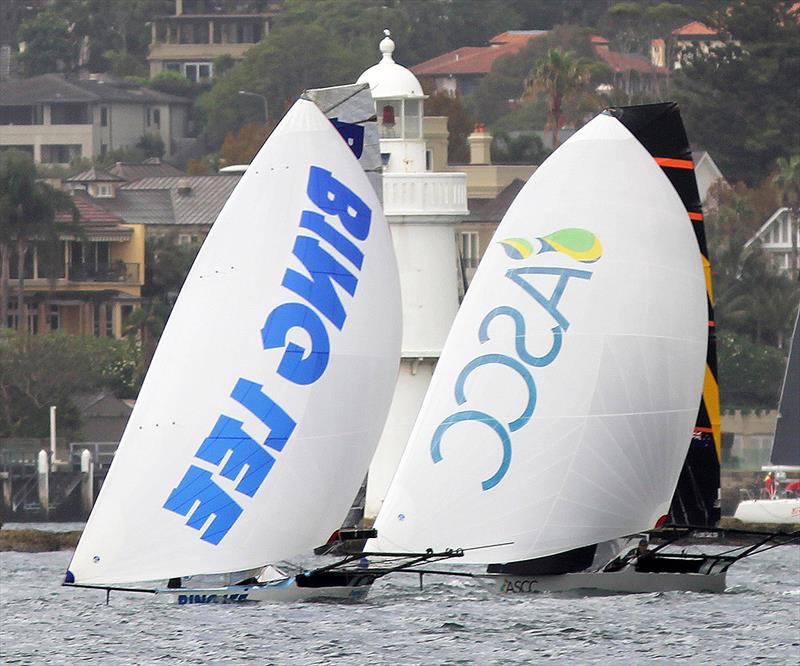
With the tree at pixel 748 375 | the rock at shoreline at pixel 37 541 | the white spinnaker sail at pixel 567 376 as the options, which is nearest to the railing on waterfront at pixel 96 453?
the rock at shoreline at pixel 37 541

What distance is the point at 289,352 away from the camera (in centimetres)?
2588

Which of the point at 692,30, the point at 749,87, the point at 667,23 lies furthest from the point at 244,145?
the point at 692,30

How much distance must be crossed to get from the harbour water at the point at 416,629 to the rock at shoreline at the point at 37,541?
425 inches

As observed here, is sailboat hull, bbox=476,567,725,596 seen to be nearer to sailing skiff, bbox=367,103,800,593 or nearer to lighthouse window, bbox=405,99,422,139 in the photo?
sailing skiff, bbox=367,103,800,593

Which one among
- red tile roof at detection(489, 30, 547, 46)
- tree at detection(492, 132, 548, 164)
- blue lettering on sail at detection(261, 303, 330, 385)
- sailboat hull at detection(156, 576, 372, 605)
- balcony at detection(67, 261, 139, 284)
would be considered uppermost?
red tile roof at detection(489, 30, 547, 46)

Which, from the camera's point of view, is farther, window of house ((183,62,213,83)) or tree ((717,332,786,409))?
window of house ((183,62,213,83))

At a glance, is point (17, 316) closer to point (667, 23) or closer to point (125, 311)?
point (125, 311)

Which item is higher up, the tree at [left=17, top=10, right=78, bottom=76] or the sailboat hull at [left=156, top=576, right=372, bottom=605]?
the tree at [left=17, top=10, right=78, bottom=76]

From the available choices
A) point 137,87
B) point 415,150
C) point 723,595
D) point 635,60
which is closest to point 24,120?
point 137,87

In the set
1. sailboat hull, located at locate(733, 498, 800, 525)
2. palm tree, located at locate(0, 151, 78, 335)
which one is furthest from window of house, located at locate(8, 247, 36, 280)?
sailboat hull, located at locate(733, 498, 800, 525)

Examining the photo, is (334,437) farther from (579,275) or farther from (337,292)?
(579,275)

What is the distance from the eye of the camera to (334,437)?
25984 millimetres

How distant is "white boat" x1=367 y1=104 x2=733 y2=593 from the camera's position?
88.4 feet

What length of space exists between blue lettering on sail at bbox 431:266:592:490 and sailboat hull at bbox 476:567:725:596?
164cm
